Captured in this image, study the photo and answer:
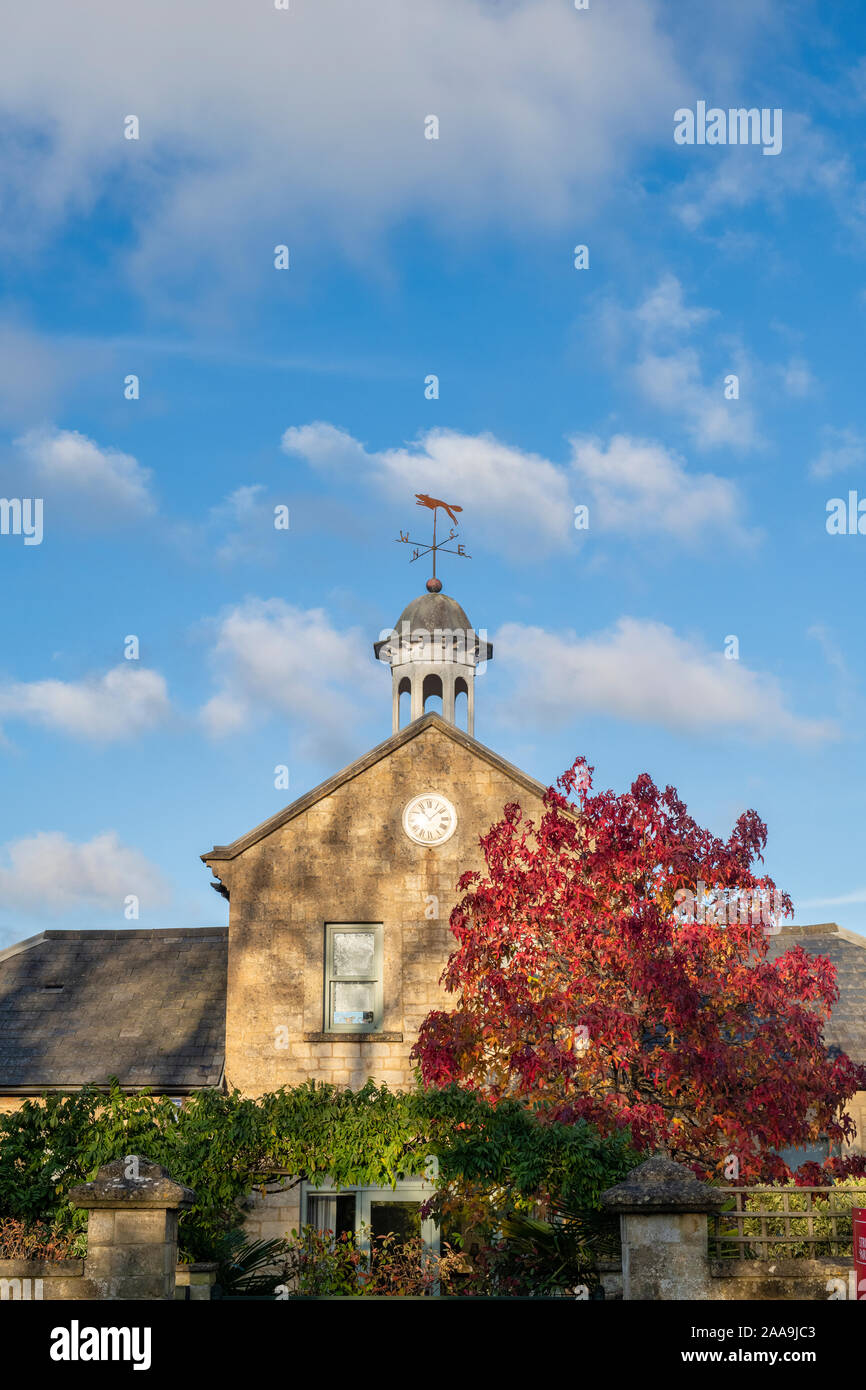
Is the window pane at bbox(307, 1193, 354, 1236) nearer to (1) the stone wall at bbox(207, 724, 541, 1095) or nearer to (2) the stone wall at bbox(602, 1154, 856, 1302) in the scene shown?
(1) the stone wall at bbox(207, 724, 541, 1095)

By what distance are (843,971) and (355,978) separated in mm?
8739

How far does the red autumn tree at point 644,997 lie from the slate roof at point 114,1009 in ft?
15.3

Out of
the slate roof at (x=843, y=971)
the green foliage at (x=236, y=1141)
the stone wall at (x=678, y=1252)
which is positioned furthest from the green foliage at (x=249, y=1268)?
the slate roof at (x=843, y=971)

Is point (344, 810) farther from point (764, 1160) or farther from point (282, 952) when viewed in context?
point (764, 1160)

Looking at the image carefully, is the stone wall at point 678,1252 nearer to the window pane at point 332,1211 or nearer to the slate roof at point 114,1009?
the window pane at point 332,1211

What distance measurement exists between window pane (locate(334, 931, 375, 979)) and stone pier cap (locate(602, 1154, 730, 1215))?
9950 millimetres

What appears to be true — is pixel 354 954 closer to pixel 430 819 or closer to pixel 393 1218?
pixel 430 819

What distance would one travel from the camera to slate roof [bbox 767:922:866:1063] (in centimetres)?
2098

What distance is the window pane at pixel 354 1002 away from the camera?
62.5ft

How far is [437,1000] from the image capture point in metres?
19.0
